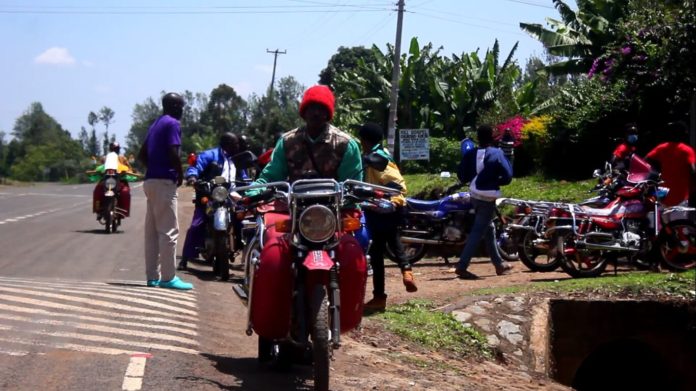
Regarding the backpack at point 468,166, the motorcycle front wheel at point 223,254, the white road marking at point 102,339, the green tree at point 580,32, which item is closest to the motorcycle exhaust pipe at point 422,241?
the backpack at point 468,166

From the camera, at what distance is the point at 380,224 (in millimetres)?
9273

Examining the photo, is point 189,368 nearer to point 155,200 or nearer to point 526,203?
point 155,200

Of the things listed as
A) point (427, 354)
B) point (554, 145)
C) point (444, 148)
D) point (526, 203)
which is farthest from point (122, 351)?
point (444, 148)

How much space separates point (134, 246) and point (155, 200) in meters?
6.12

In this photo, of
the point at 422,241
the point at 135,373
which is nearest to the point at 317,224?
the point at 135,373

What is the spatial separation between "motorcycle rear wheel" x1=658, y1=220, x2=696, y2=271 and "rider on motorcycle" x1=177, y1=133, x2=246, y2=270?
5.15 meters

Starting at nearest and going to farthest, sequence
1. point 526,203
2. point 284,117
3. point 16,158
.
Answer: point 526,203
point 284,117
point 16,158

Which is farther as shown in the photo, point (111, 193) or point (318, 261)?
point (111, 193)

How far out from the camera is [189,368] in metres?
6.14

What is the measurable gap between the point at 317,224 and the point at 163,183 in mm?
4358

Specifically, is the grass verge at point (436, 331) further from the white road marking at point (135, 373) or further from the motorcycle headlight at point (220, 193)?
the motorcycle headlight at point (220, 193)

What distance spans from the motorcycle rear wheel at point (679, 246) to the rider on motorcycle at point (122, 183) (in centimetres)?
1074

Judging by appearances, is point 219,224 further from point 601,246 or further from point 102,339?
point 102,339

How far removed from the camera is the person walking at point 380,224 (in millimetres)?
9047
